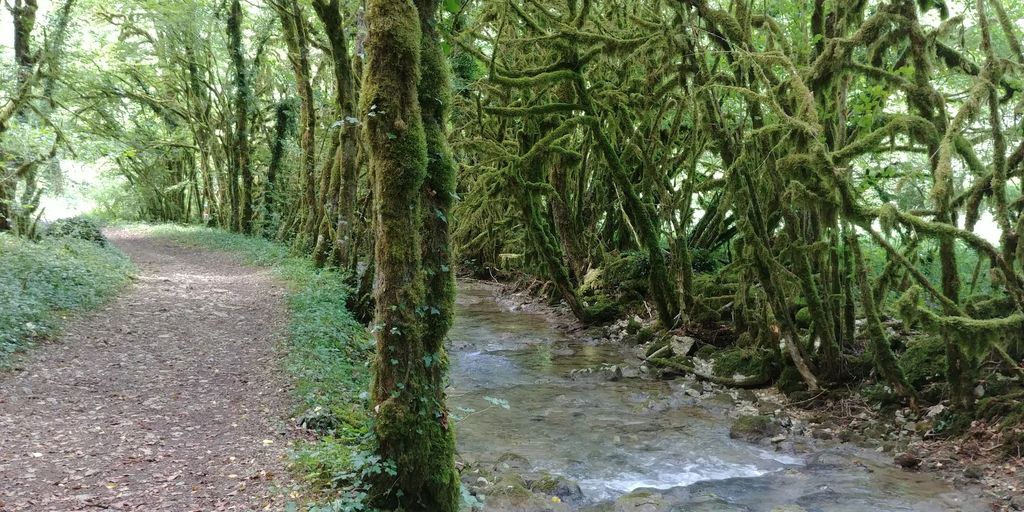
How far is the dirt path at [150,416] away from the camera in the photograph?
5020 mm

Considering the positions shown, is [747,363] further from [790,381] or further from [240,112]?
[240,112]

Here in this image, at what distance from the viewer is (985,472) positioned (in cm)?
678

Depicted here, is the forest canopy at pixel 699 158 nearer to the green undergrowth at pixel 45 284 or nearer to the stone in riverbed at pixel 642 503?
the green undergrowth at pixel 45 284

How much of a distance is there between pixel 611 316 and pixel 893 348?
7.13 meters

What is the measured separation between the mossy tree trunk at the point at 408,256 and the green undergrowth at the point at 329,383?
341mm

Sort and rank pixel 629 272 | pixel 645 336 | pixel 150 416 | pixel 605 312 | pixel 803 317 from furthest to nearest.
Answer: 1. pixel 605 312
2. pixel 629 272
3. pixel 645 336
4. pixel 803 317
5. pixel 150 416

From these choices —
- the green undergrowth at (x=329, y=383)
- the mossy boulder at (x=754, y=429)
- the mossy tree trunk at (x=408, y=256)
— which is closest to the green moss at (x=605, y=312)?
the green undergrowth at (x=329, y=383)

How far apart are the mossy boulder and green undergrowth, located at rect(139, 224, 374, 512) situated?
476 cm

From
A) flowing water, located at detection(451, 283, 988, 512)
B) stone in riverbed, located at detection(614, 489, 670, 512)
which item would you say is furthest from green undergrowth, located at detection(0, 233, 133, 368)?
stone in riverbed, located at detection(614, 489, 670, 512)

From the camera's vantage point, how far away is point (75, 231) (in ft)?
61.7

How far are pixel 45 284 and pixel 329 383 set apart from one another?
21.8ft

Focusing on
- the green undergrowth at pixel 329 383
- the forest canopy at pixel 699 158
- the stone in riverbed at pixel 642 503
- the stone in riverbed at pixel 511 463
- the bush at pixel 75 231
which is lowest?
the stone in riverbed at pixel 511 463

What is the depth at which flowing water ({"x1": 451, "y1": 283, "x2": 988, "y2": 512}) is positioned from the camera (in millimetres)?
6703

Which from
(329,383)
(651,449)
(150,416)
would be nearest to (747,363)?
(651,449)
